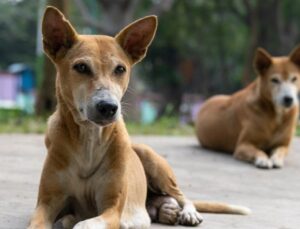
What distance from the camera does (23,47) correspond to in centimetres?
4978

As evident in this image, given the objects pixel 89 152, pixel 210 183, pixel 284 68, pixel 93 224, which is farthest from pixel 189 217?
pixel 284 68

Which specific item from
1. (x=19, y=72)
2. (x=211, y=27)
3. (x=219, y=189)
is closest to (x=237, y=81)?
(x=211, y=27)

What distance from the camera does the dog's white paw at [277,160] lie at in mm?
8609

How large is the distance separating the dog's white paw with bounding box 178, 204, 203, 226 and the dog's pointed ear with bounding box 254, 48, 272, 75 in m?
4.89

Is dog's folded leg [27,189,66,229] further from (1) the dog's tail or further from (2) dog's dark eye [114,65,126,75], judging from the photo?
(1) the dog's tail

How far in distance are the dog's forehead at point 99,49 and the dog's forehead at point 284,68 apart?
519 cm

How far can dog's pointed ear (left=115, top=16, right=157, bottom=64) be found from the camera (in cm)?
475

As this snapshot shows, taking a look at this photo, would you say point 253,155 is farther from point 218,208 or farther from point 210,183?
point 218,208

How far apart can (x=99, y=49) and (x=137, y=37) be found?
0.46 metres

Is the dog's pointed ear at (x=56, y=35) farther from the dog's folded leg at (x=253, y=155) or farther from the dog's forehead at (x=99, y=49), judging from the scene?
the dog's folded leg at (x=253, y=155)

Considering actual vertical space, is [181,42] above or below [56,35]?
below

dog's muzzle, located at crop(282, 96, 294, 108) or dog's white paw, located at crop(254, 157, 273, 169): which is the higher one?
dog's muzzle, located at crop(282, 96, 294, 108)

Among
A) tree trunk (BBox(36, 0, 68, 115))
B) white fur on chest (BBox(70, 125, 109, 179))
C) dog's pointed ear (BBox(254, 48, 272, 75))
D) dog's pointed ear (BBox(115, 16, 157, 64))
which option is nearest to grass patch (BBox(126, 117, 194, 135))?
tree trunk (BBox(36, 0, 68, 115))

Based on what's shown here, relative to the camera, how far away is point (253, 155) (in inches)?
351
